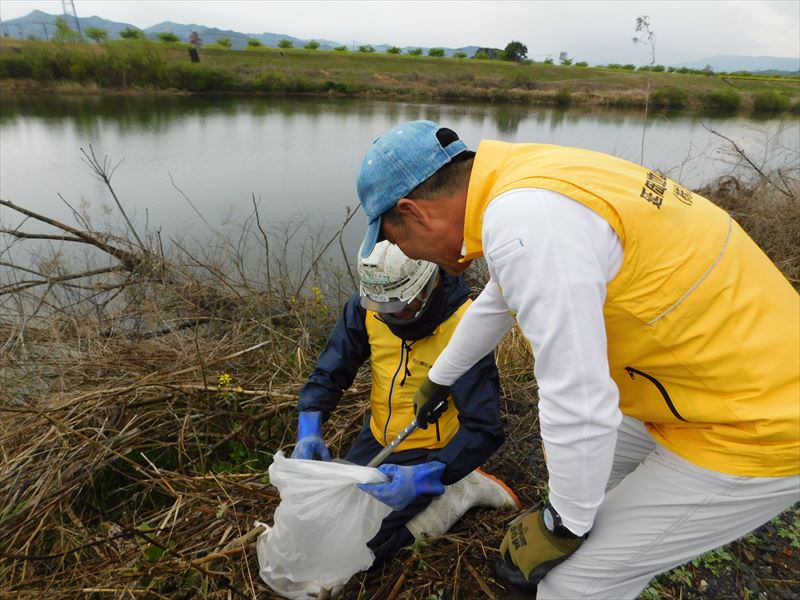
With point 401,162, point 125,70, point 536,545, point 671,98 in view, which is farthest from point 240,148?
point 671,98

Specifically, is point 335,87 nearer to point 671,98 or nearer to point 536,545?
point 671,98

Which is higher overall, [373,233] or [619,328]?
[373,233]

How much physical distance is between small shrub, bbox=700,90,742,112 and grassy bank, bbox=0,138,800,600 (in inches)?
940

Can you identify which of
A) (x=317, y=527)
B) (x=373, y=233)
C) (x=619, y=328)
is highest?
(x=373, y=233)

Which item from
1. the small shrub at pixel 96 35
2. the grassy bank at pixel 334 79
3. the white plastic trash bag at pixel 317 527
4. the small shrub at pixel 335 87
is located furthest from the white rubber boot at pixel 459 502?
the small shrub at pixel 96 35

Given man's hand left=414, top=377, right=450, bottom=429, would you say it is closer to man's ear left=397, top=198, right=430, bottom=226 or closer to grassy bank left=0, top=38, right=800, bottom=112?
man's ear left=397, top=198, right=430, bottom=226

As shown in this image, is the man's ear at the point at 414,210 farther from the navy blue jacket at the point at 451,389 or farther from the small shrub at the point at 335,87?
the small shrub at the point at 335,87

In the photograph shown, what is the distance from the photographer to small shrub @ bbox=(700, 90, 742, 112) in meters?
23.3

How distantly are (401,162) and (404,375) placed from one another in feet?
4.01

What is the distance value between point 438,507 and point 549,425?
1.38 metres

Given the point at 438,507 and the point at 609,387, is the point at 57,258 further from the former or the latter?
the point at 609,387

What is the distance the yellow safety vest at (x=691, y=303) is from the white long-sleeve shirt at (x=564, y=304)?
6cm

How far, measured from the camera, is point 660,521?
139 cm

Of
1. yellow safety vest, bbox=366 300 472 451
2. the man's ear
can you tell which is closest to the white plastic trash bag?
yellow safety vest, bbox=366 300 472 451
